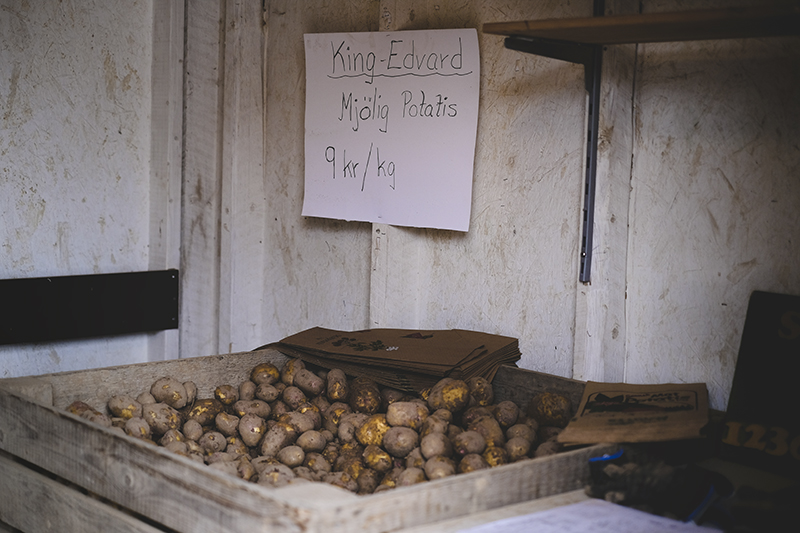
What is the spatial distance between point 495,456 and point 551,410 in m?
0.36

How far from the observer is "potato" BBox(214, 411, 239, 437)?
270cm

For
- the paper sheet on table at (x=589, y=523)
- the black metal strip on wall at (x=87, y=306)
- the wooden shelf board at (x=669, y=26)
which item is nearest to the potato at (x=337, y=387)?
the paper sheet on table at (x=589, y=523)

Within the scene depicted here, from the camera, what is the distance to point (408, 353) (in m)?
2.82

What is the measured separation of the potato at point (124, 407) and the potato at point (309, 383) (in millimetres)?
573

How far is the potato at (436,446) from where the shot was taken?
2.19 m

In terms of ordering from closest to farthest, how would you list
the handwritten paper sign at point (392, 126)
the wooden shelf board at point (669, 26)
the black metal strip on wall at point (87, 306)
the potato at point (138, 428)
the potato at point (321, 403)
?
the wooden shelf board at point (669, 26) < the potato at point (138, 428) < the potato at point (321, 403) < the handwritten paper sign at point (392, 126) < the black metal strip on wall at point (87, 306)

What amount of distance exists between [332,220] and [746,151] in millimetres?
1905

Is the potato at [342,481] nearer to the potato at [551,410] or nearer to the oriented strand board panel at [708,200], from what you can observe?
the potato at [551,410]

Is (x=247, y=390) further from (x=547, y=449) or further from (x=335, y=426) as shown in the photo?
(x=547, y=449)

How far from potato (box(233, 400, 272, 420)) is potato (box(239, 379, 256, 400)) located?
0.07 m

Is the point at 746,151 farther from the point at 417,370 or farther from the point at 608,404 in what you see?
the point at 417,370

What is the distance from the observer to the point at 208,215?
13.2 ft

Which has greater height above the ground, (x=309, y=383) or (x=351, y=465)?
(x=309, y=383)

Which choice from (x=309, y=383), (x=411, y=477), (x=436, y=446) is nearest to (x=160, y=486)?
(x=411, y=477)
